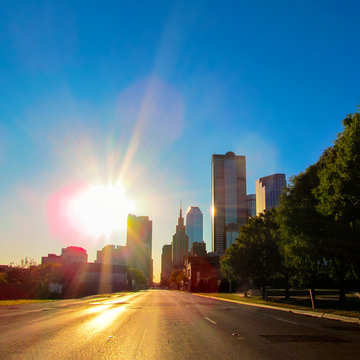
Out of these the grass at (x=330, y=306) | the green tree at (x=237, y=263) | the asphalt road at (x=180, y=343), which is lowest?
the grass at (x=330, y=306)

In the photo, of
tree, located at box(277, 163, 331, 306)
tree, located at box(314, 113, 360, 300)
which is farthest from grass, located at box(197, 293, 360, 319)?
tree, located at box(314, 113, 360, 300)

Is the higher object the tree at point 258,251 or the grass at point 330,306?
the tree at point 258,251

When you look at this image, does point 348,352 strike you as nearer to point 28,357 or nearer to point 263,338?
point 263,338

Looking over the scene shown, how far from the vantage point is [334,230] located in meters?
19.4

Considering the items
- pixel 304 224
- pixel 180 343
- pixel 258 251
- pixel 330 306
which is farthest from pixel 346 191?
pixel 258 251

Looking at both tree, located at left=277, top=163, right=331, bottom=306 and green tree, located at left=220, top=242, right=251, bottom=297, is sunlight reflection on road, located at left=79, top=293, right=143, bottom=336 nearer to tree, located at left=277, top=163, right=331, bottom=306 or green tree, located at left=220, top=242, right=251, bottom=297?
tree, located at left=277, top=163, right=331, bottom=306

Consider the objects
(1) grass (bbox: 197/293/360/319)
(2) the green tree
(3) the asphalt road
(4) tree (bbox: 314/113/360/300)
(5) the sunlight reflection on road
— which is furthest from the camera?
A: (2) the green tree

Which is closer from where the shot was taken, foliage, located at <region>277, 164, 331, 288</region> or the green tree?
foliage, located at <region>277, 164, 331, 288</region>

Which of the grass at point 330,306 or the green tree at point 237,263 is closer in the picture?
the grass at point 330,306

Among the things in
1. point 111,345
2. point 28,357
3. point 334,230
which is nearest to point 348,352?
point 111,345

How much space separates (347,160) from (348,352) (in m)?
9.44

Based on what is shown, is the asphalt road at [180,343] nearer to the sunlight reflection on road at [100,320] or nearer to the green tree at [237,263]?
the sunlight reflection on road at [100,320]

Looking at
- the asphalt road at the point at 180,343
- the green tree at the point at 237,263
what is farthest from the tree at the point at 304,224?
the green tree at the point at 237,263

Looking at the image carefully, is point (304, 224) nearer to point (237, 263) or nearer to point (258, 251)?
point (258, 251)
